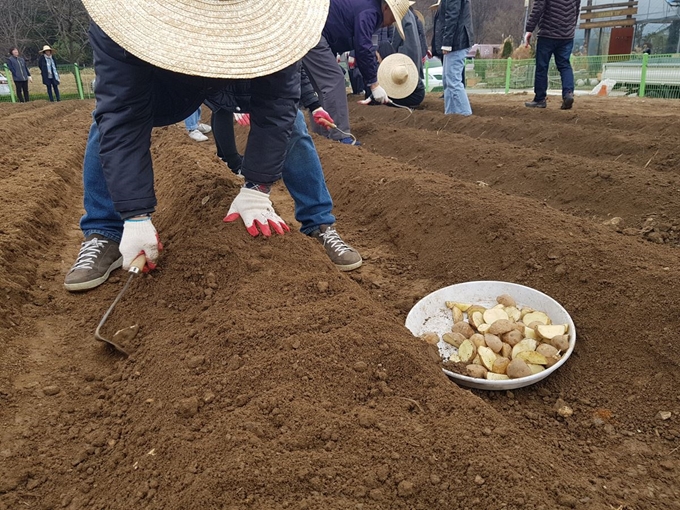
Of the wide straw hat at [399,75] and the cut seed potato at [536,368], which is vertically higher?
the wide straw hat at [399,75]

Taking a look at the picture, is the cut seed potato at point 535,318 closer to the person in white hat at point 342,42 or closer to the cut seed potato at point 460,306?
the cut seed potato at point 460,306

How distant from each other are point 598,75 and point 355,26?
13687 mm

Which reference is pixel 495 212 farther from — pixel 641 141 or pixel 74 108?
pixel 74 108

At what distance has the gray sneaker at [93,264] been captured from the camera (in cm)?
270

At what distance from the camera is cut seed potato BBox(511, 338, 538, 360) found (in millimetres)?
2168

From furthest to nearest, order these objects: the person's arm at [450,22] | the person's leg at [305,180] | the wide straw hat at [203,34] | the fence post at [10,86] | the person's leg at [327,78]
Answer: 1. the fence post at [10,86]
2. the person's arm at [450,22]
3. the person's leg at [327,78]
4. the person's leg at [305,180]
5. the wide straw hat at [203,34]

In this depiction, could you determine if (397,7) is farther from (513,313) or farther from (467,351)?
(467,351)

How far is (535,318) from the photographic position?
2338 mm

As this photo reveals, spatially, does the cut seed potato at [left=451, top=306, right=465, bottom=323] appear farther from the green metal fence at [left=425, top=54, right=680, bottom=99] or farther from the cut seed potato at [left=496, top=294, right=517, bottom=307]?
the green metal fence at [left=425, top=54, right=680, bottom=99]

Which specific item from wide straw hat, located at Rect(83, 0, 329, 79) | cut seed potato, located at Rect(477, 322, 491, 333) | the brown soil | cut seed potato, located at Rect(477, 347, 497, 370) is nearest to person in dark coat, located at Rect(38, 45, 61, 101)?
the brown soil

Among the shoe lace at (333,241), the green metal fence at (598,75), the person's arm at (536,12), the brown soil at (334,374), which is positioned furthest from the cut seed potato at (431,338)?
the green metal fence at (598,75)

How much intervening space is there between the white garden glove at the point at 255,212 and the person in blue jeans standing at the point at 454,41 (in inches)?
236

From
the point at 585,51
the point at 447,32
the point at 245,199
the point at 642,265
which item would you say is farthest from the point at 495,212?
the point at 585,51

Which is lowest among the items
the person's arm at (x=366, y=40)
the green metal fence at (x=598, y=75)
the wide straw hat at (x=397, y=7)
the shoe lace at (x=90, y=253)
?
the green metal fence at (x=598, y=75)
